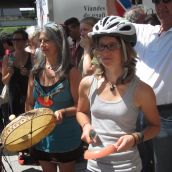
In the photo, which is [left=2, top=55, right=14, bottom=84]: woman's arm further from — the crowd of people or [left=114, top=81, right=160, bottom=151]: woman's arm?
[left=114, top=81, right=160, bottom=151]: woman's arm

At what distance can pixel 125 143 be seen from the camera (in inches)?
78.8

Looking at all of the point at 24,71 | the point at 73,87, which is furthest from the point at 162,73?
the point at 24,71

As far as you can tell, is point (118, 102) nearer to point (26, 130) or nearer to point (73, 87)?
point (26, 130)

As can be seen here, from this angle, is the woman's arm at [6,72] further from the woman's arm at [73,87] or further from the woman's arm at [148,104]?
the woman's arm at [148,104]

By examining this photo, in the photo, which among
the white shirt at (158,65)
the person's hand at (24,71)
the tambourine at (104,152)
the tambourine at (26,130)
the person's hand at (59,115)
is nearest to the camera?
the tambourine at (104,152)

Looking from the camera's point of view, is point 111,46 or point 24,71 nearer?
point 111,46

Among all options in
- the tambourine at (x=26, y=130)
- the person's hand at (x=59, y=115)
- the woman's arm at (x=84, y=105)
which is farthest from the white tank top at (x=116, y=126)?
the person's hand at (x=59, y=115)

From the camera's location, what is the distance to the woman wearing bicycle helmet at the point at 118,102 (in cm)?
218

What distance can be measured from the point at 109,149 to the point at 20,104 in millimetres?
3179

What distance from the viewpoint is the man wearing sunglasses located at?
2.90m

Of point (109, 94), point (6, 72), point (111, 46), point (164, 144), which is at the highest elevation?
point (111, 46)

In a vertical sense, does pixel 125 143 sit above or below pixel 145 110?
below

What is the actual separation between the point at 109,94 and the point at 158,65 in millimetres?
788

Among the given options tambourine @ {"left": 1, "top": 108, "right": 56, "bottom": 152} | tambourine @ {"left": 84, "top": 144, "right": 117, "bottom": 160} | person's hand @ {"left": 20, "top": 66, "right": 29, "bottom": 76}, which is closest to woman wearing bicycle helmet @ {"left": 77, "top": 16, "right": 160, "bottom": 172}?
tambourine @ {"left": 84, "top": 144, "right": 117, "bottom": 160}
